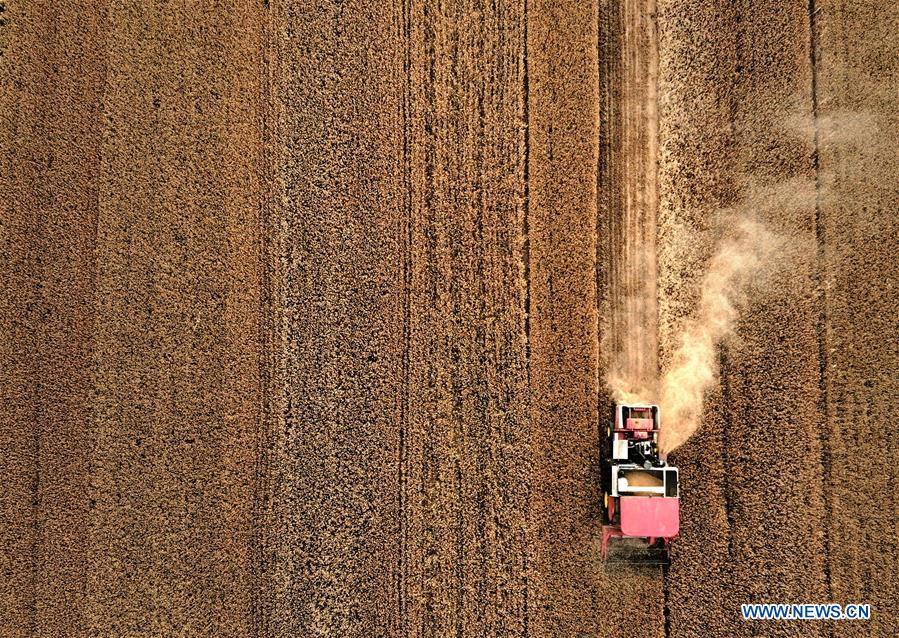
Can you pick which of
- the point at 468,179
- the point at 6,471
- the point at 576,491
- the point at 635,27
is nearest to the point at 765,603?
the point at 576,491

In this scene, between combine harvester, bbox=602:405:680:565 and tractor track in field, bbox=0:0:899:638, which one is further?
tractor track in field, bbox=0:0:899:638

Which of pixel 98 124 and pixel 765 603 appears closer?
pixel 765 603

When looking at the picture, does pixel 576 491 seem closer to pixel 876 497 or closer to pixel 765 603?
pixel 765 603

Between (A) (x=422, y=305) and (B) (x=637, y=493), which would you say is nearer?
(B) (x=637, y=493)

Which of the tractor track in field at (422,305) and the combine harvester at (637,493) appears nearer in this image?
the combine harvester at (637,493)
